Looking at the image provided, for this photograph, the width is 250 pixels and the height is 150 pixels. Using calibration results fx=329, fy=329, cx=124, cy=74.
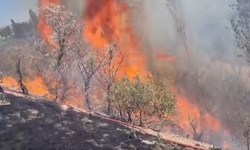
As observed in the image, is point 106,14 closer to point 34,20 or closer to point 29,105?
point 34,20

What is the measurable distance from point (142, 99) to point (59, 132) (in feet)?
44.6

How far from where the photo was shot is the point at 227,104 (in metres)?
104

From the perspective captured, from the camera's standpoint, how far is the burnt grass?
2069 cm

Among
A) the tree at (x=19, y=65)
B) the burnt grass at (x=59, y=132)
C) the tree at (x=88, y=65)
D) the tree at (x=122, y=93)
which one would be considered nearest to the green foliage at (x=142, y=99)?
the tree at (x=122, y=93)

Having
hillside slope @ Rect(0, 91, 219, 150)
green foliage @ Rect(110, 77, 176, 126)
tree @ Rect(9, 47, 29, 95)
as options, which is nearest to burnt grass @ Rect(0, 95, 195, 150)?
hillside slope @ Rect(0, 91, 219, 150)

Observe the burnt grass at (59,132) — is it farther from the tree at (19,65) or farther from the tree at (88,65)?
the tree at (88,65)

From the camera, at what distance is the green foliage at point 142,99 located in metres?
34.4

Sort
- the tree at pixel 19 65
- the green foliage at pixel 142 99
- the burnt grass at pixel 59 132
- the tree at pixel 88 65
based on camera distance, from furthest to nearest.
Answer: the tree at pixel 88 65
the tree at pixel 19 65
the green foliage at pixel 142 99
the burnt grass at pixel 59 132

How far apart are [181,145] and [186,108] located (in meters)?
75.9

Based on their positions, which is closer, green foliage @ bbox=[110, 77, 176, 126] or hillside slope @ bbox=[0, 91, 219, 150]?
hillside slope @ bbox=[0, 91, 219, 150]

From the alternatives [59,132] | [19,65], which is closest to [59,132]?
[59,132]

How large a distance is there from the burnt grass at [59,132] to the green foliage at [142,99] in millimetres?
8087

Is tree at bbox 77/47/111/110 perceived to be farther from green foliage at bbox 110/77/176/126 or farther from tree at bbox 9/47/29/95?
green foliage at bbox 110/77/176/126

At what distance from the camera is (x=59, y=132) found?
2230cm
